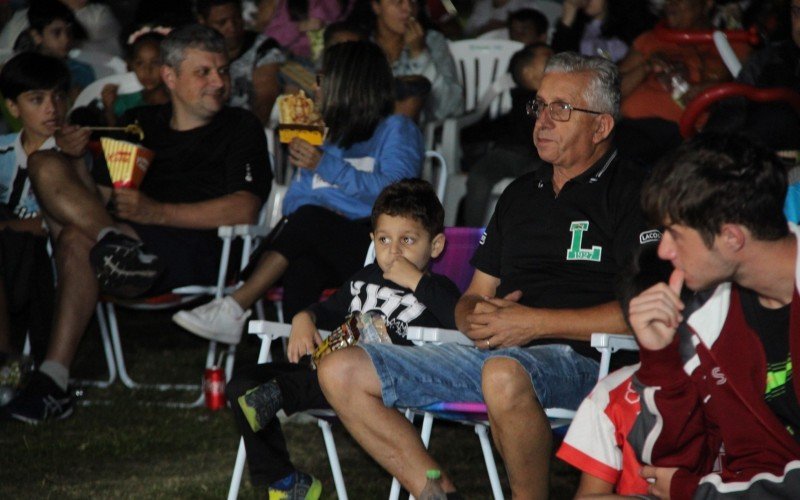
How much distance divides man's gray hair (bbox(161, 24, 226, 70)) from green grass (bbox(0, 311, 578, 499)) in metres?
1.65

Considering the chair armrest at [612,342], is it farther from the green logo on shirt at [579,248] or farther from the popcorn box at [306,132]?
the popcorn box at [306,132]

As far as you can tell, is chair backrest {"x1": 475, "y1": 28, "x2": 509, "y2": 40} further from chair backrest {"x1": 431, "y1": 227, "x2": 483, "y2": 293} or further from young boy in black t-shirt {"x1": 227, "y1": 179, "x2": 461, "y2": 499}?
young boy in black t-shirt {"x1": 227, "y1": 179, "x2": 461, "y2": 499}

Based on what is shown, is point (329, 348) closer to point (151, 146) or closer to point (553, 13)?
point (151, 146)

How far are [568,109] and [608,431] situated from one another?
51.5 inches

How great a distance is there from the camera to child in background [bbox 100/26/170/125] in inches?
287

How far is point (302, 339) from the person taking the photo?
4086 mm

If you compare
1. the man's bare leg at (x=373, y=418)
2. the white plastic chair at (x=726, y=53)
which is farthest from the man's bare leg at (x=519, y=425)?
the white plastic chair at (x=726, y=53)

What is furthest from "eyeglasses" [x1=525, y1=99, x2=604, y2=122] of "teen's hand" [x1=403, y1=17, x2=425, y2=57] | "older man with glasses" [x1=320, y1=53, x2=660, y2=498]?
"teen's hand" [x1=403, y1=17, x2=425, y2=57]

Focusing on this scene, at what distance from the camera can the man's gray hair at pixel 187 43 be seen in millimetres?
5957

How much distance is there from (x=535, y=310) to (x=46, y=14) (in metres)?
5.74

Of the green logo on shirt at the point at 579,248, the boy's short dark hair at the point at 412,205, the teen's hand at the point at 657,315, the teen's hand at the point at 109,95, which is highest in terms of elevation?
the teen's hand at the point at 657,315

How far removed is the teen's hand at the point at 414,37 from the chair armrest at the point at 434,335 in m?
3.84

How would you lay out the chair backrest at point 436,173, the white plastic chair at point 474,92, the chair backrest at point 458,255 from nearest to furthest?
1. the chair backrest at point 458,255
2. the chair backrest at point 436,173
3. the white plastic chair at point 474,92

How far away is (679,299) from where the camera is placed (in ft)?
8.62
